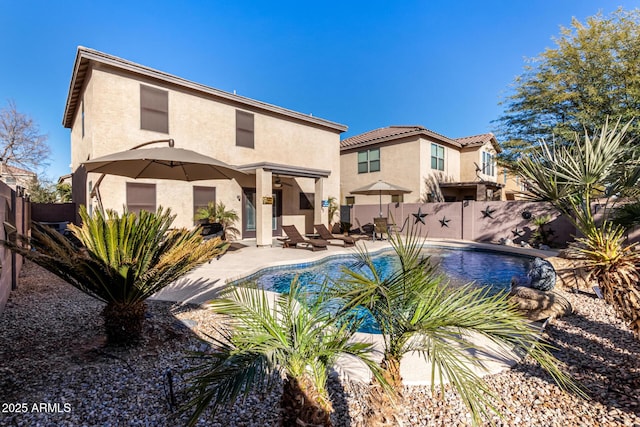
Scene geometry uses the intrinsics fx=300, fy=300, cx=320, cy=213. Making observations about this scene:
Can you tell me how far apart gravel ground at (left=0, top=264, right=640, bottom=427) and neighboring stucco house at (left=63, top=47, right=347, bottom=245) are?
25.7ft

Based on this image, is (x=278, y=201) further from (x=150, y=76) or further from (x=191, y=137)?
(x=150, y=76)

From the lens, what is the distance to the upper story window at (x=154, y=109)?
1108 cm

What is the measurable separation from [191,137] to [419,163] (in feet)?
43.3

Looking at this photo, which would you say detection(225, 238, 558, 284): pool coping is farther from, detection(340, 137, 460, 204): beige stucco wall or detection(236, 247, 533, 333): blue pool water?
detection(340, 137, 460, 204): beige stucco wall

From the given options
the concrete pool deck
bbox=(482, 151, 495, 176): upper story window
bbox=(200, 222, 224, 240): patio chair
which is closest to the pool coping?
the concrete pool deck

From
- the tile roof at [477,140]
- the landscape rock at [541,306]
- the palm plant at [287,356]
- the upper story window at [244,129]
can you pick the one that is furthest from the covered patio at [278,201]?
the tile roof at [477,140]

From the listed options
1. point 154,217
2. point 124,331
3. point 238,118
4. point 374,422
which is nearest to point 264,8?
point 238,118

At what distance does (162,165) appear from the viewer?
8500 mm

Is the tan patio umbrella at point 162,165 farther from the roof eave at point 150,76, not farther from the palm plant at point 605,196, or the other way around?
the palm plant at point 605,196

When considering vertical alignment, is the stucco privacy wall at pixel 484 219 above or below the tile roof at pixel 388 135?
below

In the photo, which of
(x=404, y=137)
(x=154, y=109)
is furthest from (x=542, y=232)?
(x=154, y=109)

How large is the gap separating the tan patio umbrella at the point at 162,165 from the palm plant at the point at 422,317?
20.0 feet

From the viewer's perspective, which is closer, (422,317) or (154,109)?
(422,317)

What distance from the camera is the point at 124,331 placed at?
11.6 ft
